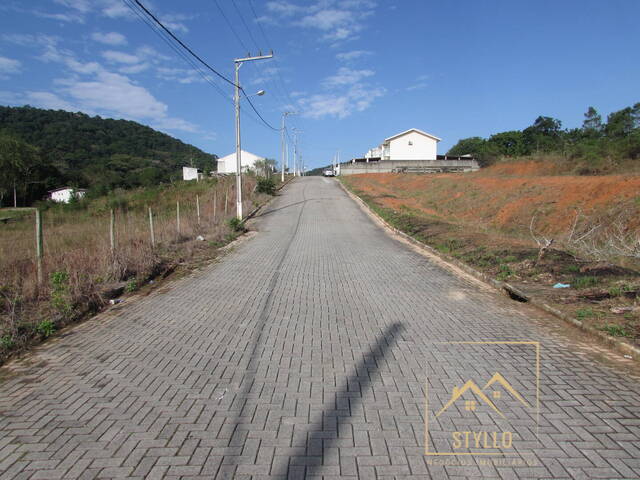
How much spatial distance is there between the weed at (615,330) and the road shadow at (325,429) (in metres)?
3.04

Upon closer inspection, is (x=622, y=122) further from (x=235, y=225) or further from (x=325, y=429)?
(x=325, y=429)

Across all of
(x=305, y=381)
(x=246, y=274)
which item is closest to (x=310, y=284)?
(x=246, y=274)

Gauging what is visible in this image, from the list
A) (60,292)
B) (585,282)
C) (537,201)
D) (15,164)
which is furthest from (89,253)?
(15,164)

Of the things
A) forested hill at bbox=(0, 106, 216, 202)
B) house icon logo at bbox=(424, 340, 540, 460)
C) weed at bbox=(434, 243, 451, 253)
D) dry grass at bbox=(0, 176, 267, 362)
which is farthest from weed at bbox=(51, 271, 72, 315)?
forested hill at bbox=(0, 106, 216, 202)

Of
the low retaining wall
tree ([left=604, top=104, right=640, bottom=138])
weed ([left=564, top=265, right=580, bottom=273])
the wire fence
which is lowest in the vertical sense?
weed ([left=564, top=265, right=580, bottom=273])

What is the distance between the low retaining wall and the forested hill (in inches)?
1023

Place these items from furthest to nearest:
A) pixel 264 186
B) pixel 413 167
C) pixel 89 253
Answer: pixel 413 167
pixel 264 186
pixel 89 253

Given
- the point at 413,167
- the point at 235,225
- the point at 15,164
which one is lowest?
the point at 235,225

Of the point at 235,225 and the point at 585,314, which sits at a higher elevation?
Result: the point at 235,225

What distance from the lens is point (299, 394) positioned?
369cm

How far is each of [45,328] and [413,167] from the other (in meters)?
57.0

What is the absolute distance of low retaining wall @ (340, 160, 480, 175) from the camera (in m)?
55.7

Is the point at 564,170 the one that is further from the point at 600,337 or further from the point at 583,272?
the point at 600,337

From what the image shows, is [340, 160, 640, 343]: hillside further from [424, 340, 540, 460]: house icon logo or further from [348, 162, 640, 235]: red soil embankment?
[424, 340, 540, 460]: house icon logo
